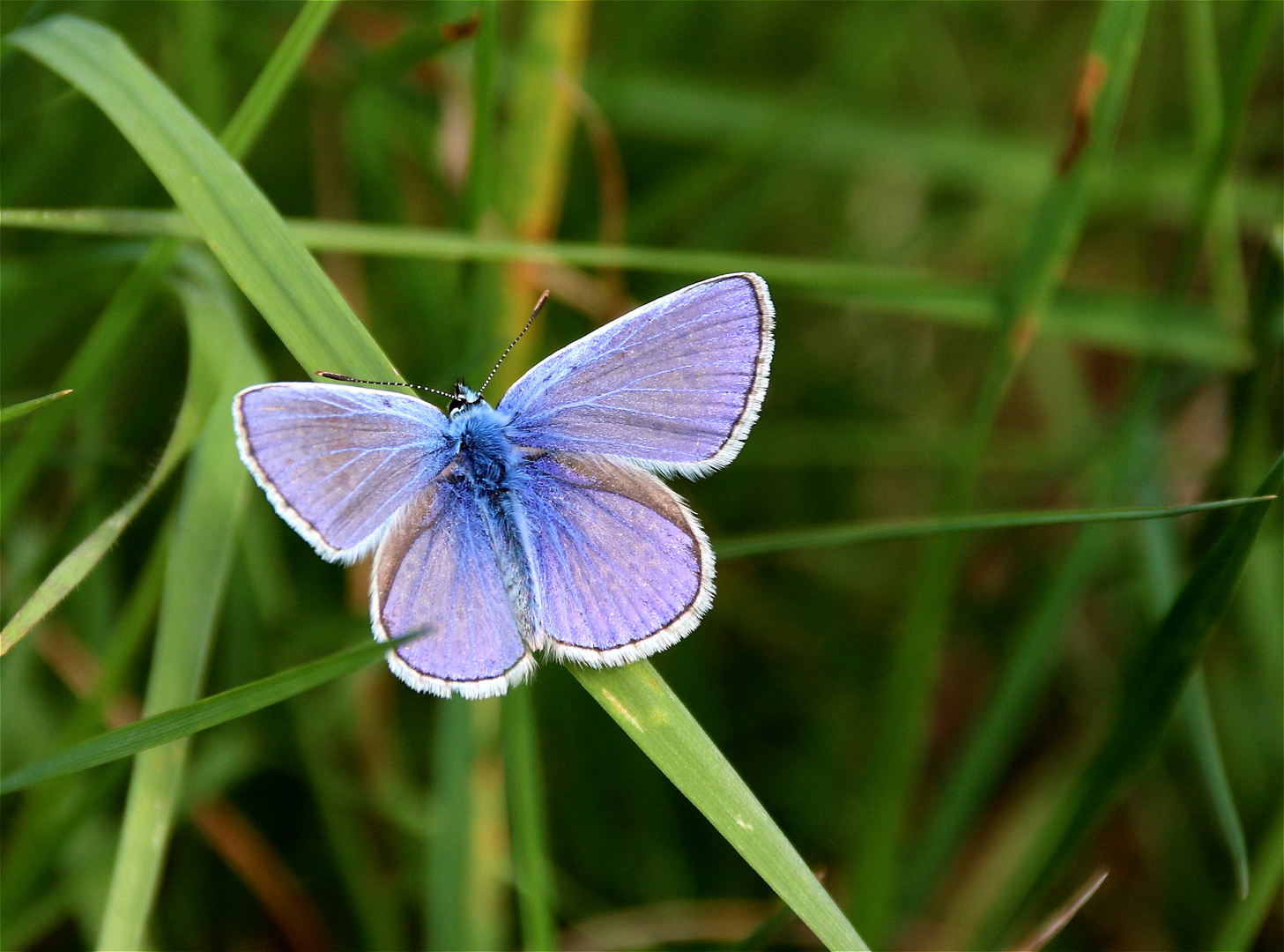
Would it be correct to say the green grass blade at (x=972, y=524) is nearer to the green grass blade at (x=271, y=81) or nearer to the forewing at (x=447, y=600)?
the forewing at (x=447, y=600)

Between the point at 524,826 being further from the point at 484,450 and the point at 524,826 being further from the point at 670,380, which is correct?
the point at 670,380

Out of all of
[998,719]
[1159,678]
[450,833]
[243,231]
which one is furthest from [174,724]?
[998,719]

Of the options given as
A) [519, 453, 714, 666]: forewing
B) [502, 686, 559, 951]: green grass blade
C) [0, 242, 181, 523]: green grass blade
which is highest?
[0, 242, 181, 523]: green grass blade

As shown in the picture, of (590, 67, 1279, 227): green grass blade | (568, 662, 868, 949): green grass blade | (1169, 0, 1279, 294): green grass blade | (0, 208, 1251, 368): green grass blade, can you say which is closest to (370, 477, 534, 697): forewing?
(568, 662, 868, 949): green grass blade

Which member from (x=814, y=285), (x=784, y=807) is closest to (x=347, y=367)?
(x=814, y=285)

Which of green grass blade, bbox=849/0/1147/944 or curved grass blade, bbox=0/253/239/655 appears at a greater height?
curved grass blade, bbox=0/253/239/655

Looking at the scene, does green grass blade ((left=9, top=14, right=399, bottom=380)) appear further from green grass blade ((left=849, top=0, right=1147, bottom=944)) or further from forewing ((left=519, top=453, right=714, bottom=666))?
green grass blade ((left=849, top=0, right=1147, bottom=944))
